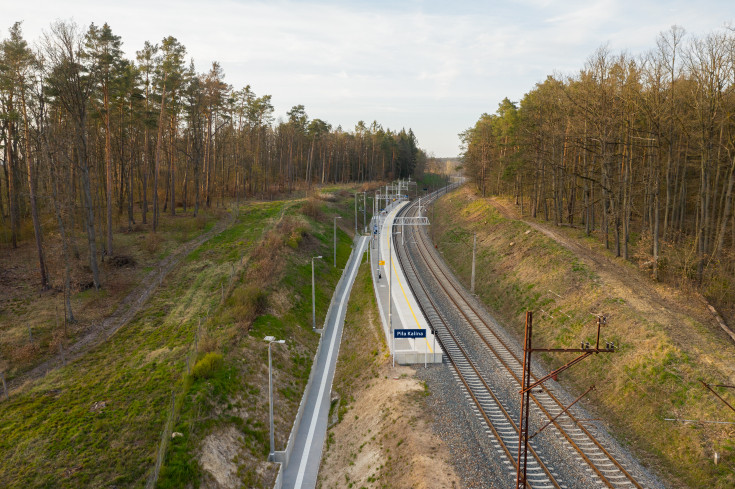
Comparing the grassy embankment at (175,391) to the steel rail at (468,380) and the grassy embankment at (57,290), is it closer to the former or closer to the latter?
the grassy embankment at (57,290)

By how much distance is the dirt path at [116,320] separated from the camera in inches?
898

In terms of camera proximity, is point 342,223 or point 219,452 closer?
point 219,452

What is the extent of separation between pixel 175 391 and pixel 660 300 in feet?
96.9

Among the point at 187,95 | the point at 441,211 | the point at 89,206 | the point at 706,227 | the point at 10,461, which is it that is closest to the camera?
the point at 10,461

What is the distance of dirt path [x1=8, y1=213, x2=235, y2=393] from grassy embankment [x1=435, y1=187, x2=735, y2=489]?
29071mm

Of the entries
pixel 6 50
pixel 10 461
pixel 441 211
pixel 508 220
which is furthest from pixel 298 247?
pixel 441 211

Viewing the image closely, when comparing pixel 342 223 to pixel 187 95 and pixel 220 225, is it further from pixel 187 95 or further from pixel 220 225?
pixel 187 95

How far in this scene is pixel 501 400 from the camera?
813 inches

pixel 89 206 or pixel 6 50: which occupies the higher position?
pixel 6 50

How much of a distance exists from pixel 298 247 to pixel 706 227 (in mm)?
37420

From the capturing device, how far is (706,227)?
26.3 meters

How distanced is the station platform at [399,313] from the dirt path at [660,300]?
41.5 feet

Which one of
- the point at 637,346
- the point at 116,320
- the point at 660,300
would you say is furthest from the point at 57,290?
the point at 660,300

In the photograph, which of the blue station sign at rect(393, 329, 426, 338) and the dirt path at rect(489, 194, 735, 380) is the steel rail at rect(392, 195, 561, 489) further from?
the dirt path at rect(489, 194, 735, 380)
